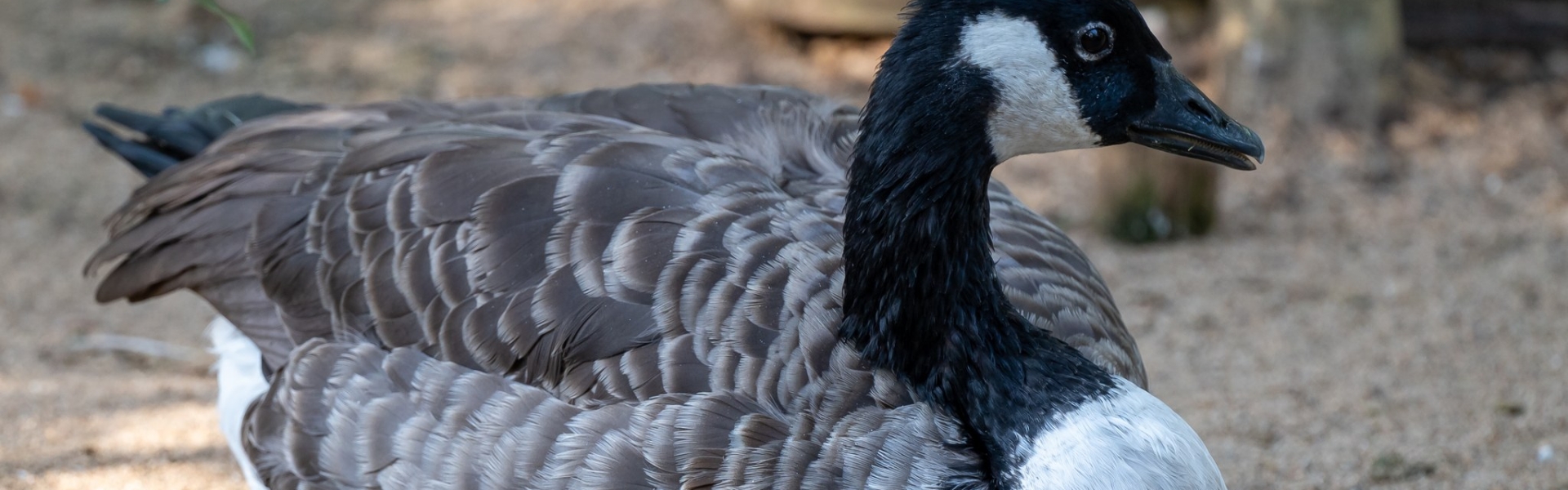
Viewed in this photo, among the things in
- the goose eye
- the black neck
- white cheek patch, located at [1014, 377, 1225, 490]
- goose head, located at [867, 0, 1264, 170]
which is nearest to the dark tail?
the black neck

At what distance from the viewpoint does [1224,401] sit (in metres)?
4.68

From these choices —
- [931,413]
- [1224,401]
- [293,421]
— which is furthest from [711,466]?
[1224,401]

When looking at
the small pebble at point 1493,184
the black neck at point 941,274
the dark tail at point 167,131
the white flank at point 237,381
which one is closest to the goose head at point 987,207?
the black neck at point 941,274

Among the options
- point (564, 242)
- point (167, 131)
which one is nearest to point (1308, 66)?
point (564, 242)

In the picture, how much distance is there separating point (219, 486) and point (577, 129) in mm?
1549

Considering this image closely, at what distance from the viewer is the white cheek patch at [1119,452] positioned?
9.07 feet

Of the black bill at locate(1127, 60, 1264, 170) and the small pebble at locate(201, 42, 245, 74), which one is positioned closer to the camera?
the black bill at locate(1127, 60, 1264, 170)

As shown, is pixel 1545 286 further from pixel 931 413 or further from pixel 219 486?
pixel 219 486

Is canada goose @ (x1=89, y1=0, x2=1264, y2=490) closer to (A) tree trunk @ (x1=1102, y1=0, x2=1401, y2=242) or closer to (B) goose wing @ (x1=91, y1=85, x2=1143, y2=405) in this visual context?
(B) goose wing @ (x1=91, y1=85, x2=1143, y2=405)

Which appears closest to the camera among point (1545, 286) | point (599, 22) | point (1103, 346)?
point (1103, 346)

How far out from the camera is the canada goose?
9.47 ft

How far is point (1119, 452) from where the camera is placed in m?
2.78

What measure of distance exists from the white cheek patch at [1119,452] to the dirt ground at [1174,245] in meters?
1.34

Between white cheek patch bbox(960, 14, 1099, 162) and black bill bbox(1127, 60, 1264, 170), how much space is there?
0.14m
